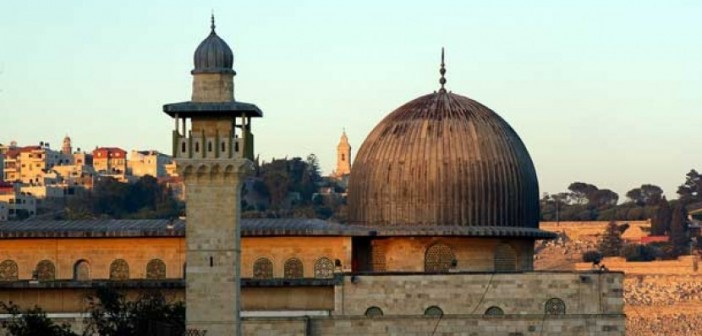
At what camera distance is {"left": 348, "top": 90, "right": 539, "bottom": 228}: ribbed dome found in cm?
5722

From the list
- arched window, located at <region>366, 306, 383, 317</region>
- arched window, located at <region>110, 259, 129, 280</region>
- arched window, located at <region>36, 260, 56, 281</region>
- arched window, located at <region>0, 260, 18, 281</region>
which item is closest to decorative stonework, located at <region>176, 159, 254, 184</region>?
arched window, located at <region>366, 306, 383, 317</region>

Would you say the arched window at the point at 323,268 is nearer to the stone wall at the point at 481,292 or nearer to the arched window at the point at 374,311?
the stone wall at the point at 481,292

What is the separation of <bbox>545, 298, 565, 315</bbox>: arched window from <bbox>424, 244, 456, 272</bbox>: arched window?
375 centimetres

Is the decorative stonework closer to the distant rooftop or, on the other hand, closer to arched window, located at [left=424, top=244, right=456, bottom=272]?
the distant rooftop

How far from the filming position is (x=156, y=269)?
57.1 metres

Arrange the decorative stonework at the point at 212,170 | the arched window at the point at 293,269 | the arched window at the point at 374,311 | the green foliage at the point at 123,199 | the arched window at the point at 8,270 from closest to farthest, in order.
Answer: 1. the decorative stonework at the point at 212,170
2. the arched window at the point at 374,311
3. the arched window at the point at 293,269
4. the arched window at the point at 8,270
5. the green foliage at the point at 123,199

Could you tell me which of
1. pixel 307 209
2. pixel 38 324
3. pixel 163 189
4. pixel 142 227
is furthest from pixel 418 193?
pixel 163 189

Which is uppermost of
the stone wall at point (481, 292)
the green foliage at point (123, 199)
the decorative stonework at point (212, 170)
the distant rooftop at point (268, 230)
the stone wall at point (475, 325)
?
the green foliage at point (123, 199)

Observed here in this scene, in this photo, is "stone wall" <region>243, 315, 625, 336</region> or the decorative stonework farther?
"stone wall" <region>243, 315, 625, 336</region>

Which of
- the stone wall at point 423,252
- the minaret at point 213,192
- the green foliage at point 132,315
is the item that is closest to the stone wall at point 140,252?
the stone wall at point 423,252

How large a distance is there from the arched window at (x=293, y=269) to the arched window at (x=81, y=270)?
5143 millimetres

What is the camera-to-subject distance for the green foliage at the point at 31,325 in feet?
160

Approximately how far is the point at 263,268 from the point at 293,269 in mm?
784

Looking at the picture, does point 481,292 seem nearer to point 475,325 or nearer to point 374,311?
point 475,325
